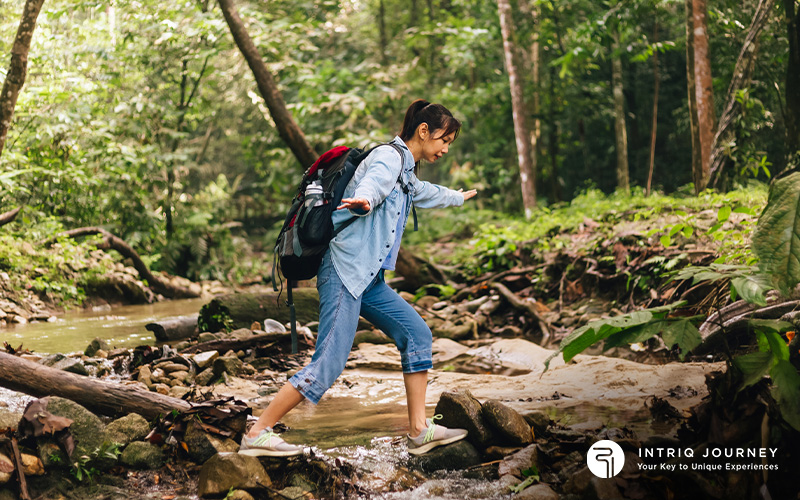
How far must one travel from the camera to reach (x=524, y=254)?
10.5 metres

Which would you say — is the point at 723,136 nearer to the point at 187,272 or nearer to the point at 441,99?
the point at 441,99

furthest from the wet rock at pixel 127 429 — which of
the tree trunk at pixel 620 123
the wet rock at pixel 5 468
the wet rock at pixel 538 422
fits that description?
the tree trunk at pixel 620 123

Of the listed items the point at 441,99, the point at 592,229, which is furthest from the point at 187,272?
the point at 592,229

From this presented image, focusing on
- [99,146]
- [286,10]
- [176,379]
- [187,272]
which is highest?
[286,10]

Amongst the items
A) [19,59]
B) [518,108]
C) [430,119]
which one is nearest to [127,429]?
[430,119]

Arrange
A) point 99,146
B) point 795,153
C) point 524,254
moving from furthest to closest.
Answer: point 99,146 → point 524,254 → point 795,153

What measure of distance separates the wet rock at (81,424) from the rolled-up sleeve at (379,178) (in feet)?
6.39

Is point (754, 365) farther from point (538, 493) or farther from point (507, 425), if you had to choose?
point (507, 425)

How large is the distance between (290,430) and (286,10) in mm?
15125

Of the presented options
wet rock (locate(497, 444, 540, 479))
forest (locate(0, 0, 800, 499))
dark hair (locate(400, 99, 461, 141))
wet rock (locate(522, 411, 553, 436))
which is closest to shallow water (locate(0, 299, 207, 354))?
forest (locate(0, 0, 800, 499))

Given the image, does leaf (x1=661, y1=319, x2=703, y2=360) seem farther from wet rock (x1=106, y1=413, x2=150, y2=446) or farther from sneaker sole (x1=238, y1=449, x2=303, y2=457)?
wet rock (x1=106, y1=413, x2=150, y2=446)

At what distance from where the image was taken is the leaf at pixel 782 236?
2.69 meters

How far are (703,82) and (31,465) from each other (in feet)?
33.8

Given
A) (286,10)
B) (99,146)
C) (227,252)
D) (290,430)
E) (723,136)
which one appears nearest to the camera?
(290,430)
